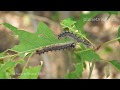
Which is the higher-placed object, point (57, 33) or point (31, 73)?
point (57, 33)

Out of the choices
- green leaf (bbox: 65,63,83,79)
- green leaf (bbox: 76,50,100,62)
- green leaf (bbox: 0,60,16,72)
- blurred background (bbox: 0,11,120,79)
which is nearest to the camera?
green leaf (bbox: 76,50,100,62)

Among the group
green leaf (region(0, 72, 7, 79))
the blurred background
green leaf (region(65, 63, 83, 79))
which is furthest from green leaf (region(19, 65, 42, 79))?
the blurred background

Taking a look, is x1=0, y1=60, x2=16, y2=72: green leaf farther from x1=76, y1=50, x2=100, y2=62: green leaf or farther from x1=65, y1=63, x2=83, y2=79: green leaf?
x1=65, y1=63, x2=83, y2=79: green leaf

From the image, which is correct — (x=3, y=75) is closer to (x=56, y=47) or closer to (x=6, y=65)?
(x=6, y=65)

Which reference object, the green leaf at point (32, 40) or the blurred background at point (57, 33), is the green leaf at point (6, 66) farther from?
the blurred background at point (57, 33)

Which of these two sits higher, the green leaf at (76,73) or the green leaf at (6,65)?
the green leaf at (6,65)

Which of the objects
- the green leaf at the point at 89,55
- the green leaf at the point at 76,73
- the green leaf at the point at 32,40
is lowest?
the green leaf at the point at 76,73

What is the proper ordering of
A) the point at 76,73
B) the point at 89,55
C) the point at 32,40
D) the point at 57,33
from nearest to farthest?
the point at 89,55 < the point at 32,40 < the point at 76,73 < the point at 57,33

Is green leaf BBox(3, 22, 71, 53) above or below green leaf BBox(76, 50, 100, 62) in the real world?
above

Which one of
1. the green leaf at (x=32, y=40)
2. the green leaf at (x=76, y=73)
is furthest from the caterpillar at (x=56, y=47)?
the green leaf at (x=76, y=73)

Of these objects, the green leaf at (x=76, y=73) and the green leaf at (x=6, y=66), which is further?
the green leaf at (x=76, y=73)

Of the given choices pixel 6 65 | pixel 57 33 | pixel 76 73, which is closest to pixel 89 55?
pixel 6 65

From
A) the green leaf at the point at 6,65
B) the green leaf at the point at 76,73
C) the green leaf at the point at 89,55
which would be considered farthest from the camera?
the green leaf at the point at 76,73

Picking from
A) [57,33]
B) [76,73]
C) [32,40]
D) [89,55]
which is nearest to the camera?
[89,55]
